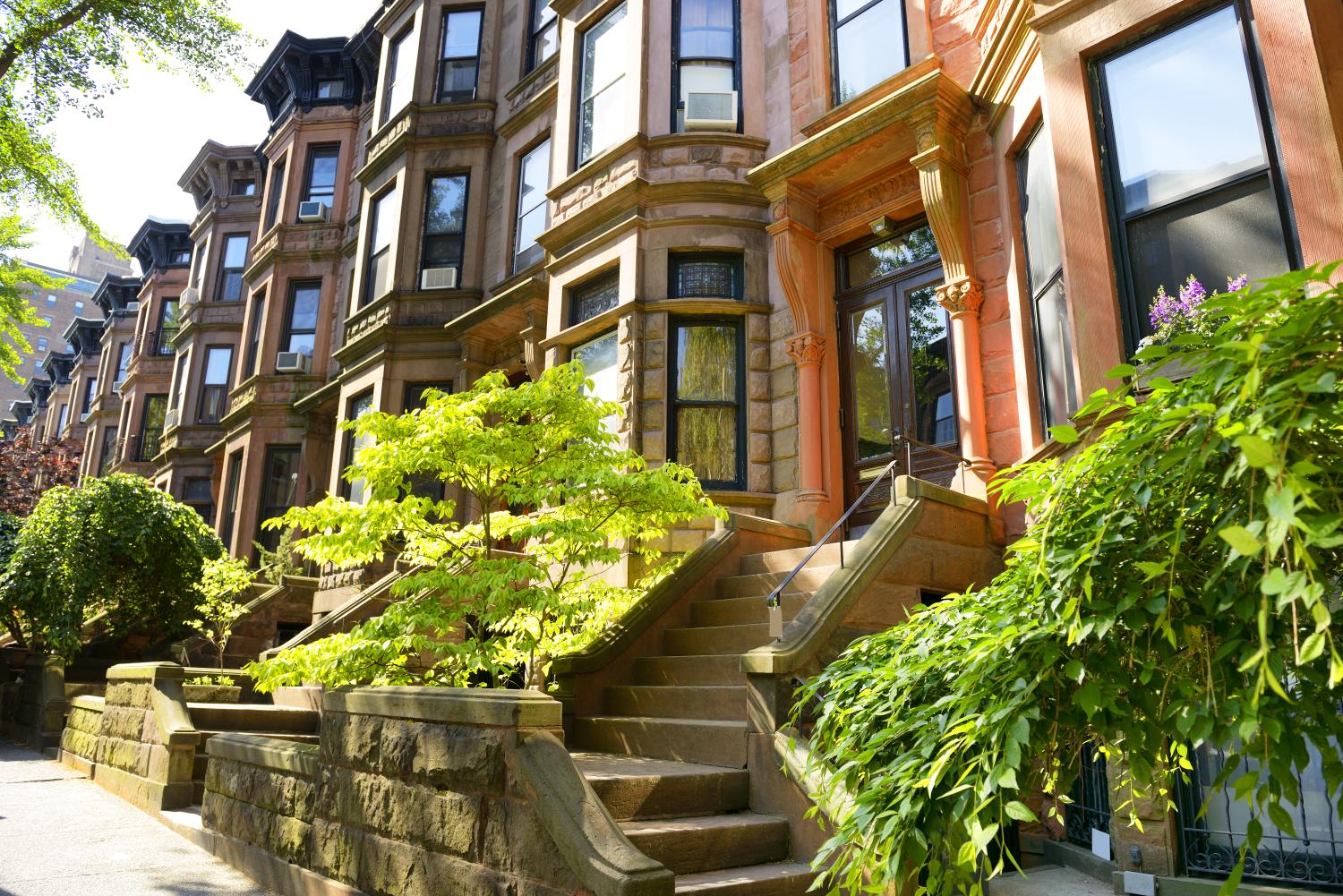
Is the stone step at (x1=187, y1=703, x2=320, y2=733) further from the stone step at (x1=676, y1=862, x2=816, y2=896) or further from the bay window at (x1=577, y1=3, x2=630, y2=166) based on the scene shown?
the bay window at (x1=577, y1=3, x2=630, y2=166)

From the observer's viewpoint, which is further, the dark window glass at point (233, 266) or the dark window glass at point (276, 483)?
the dark window glass at point (233, 266)

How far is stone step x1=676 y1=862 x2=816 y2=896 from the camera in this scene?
4402 mm

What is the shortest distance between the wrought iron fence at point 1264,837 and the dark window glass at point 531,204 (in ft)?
38.9

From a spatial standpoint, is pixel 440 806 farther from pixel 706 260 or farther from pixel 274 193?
pixel 274 193

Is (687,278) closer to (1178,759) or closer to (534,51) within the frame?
(534,51)

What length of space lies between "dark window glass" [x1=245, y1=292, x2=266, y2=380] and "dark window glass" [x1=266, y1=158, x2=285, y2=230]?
201cm

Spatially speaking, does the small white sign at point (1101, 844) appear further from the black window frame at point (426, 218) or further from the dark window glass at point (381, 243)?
the dark window glass at point (381, 243)

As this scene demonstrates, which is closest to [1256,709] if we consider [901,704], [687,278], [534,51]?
[901,704]

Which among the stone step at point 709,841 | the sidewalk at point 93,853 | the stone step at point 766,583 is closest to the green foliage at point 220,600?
the sidewalk at point 93,853

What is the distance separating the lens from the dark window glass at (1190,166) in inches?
227

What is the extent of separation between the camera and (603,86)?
41.9 ft

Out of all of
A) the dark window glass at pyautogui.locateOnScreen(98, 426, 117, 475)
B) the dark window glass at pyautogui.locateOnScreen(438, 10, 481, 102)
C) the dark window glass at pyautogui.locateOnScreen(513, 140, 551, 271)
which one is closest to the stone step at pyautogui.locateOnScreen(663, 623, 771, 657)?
the dark window glass at pyautogui.locateOnScreen(513, 140, 551, 271)

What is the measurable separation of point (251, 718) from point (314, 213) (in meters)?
15.7

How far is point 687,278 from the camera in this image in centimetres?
1132
